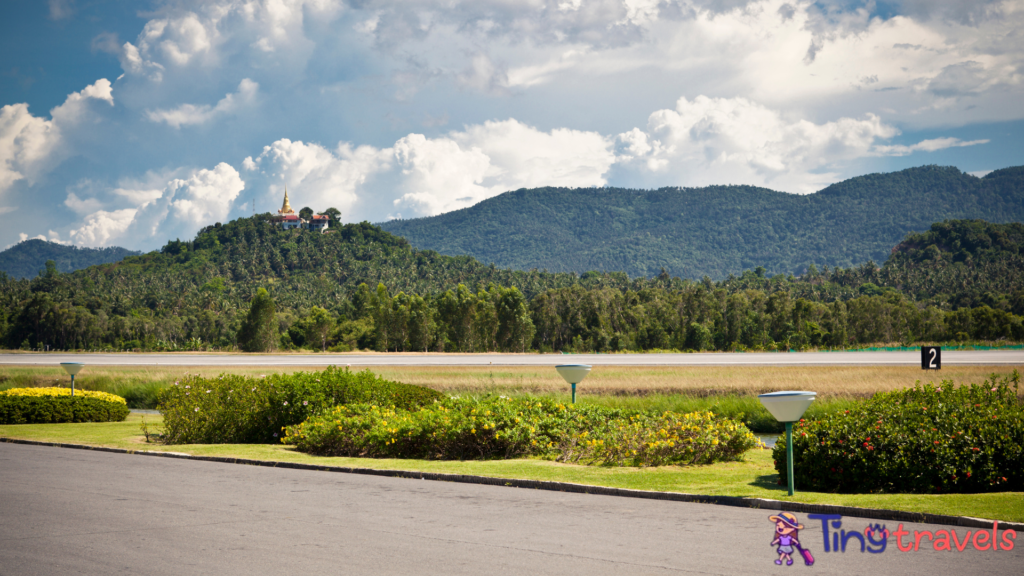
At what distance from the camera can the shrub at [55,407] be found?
23.7 metres

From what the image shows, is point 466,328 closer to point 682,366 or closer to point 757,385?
point 682,366

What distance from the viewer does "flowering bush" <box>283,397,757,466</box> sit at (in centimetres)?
1391

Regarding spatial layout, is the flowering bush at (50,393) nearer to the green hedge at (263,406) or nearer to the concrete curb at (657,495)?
the green hedge at (263,406)

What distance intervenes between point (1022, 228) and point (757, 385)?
17790cm

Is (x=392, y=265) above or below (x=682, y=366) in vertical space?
above

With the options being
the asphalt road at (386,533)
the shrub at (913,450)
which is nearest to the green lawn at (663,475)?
the shrub at (913,450)

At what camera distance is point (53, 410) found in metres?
24.0

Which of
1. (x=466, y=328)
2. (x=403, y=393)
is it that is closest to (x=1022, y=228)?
(x=466, y=328)

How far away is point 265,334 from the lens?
10400cm

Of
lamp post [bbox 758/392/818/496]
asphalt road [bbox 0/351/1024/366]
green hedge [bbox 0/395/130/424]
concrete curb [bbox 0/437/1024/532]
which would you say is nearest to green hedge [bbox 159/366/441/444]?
concrete curb [bbox 0/437/1024/532]

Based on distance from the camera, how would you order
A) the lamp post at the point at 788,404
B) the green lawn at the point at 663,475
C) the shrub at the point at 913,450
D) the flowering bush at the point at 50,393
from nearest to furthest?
the green lawn at the point at 663,475 < the lamp post at the point at 788,404 < the shrub at the point at 913,450 < the flowering bush at the point at 50,393

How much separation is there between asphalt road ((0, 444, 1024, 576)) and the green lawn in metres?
0.74

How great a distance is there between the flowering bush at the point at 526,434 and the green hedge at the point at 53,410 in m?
11.6

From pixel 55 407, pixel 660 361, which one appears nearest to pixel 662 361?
pixel 660 361
